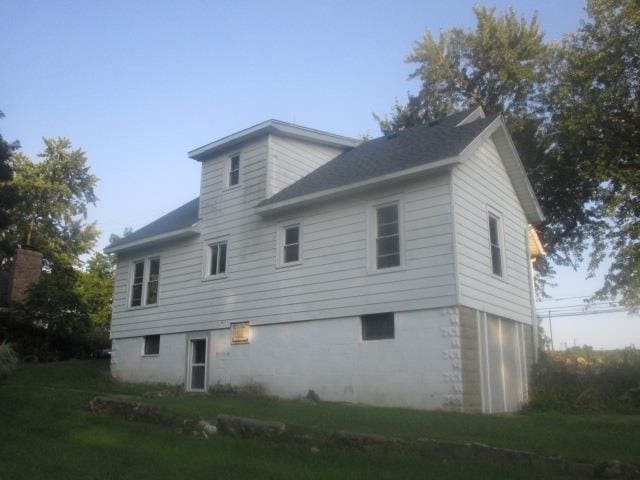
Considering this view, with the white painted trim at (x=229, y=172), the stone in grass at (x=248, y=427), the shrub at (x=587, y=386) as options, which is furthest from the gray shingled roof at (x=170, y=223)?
the shrub at (x=587, y=386)

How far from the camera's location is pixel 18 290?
32656 millimetres

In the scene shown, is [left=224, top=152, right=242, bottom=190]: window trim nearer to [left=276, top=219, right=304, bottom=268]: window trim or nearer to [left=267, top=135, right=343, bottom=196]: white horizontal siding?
[left=267, top=135, right=343, bottom=196]: white horizontal siding

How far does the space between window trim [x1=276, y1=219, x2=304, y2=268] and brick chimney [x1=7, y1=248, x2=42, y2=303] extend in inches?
793

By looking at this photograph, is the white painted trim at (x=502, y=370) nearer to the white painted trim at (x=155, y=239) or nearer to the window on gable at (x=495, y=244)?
the window on gable at (x=495, y=244)

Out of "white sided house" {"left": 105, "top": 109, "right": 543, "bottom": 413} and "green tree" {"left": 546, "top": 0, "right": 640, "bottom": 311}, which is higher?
"green tree" {"left": 546, "top": 0, "right": 640, "bottom": 311}

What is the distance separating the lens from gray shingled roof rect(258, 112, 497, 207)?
48.9 ft

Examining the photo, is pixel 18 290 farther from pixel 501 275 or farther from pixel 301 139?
pixel 501 275

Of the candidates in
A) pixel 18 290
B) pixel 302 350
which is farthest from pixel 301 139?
pixel 18 290

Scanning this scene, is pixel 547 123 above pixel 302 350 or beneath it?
above

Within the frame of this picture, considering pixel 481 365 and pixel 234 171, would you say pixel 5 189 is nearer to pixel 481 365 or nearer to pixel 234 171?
pixel 234 171

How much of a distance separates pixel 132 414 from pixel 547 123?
73.1 feet

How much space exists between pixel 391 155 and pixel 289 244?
11.7 ft

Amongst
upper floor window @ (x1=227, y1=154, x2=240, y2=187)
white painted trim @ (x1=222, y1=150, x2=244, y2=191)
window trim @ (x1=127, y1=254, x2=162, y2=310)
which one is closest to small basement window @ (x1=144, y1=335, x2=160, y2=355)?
window trim @ (x1=127, y1=254, x2=162, y2=310)

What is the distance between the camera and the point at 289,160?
19.2 m
